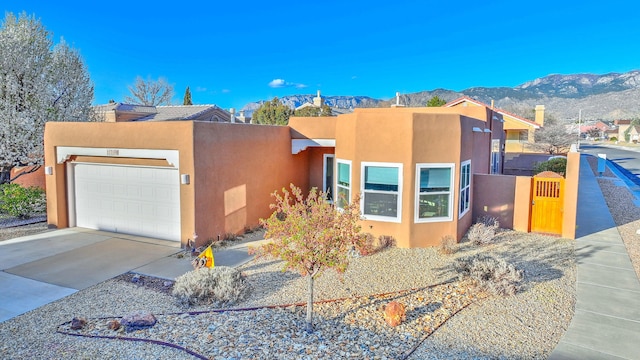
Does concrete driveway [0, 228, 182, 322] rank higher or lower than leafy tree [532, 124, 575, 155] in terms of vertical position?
lower

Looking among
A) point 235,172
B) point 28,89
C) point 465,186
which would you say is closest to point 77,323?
point 235,172

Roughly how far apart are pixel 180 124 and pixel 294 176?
604 centimetres

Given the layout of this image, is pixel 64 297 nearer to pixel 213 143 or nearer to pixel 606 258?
pixel 213 143

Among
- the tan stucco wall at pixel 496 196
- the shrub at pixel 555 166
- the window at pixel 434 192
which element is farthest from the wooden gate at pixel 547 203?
the shrub at pixel 555 166

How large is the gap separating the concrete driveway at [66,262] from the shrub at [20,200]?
122 inches

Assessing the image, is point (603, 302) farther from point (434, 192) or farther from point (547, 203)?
point (547, 203)

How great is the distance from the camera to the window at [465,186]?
40.6 feet

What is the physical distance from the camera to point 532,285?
8.94 m

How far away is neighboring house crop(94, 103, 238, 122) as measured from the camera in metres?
30.0

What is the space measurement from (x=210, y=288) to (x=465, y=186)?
8.60 metres

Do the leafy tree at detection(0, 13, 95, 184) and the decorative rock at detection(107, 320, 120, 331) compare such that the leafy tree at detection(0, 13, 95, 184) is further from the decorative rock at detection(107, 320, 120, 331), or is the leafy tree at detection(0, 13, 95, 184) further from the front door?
the decorative rock at detection(107, 320, 120, 331)

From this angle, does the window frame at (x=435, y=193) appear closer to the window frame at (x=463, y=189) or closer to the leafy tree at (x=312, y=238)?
the window frame at (x=463, y=189)

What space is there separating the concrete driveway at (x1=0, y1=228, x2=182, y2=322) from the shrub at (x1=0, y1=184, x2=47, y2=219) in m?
3.10

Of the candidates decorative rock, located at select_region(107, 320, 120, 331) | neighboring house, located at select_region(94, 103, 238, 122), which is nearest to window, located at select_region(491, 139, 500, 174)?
decorative rock, located at select_region(107, 320, 120, 331)
